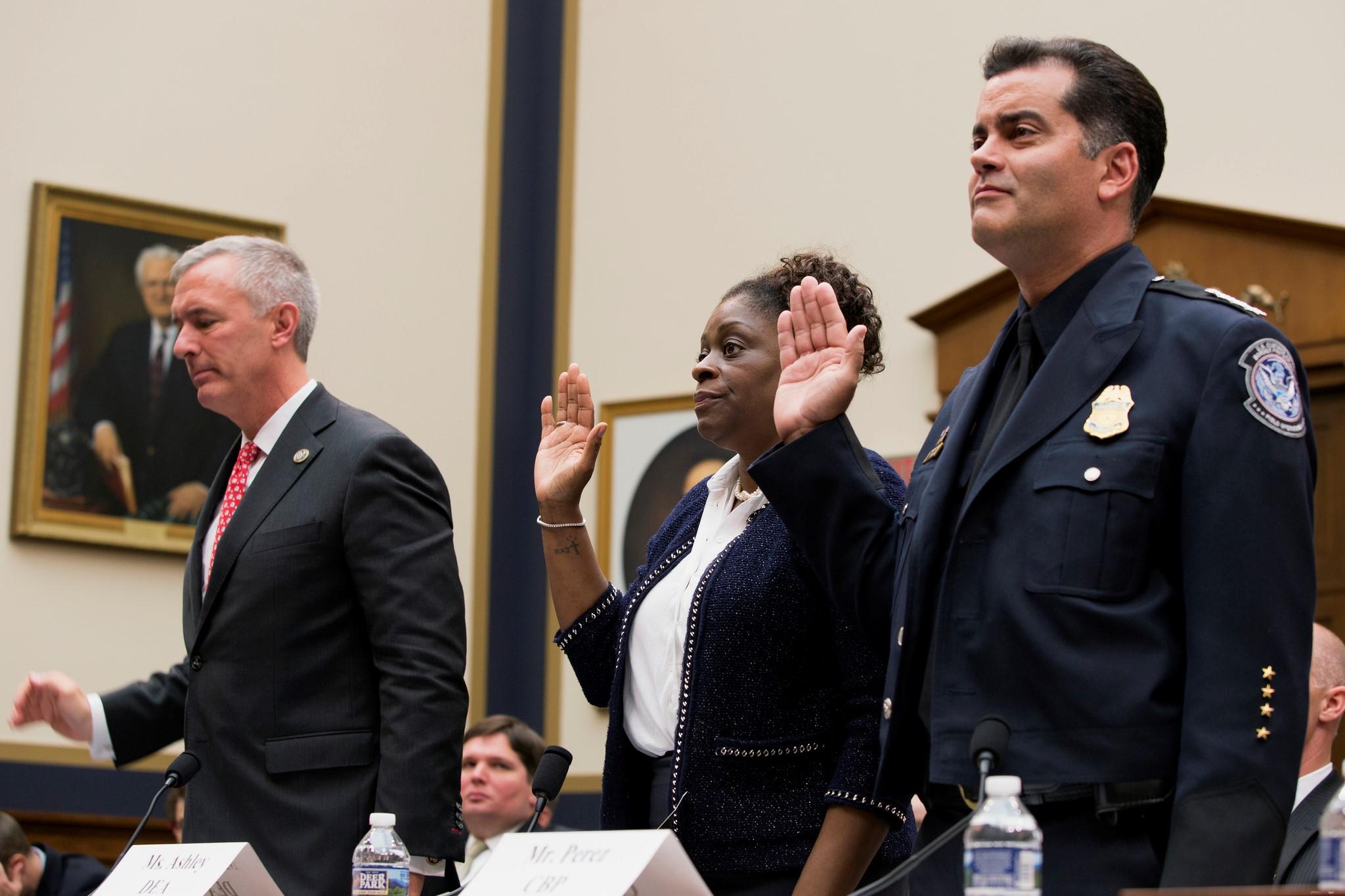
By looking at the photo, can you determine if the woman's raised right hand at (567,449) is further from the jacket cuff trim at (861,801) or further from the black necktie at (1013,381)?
the black necktie at (1013,381)

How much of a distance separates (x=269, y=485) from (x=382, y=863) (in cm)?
82

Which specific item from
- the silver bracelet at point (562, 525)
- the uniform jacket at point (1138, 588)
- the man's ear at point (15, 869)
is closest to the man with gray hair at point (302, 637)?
the silver bracelet at point (562, 525)

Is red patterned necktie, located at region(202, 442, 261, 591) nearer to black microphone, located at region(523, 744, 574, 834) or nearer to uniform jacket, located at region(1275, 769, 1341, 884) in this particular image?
black microphone, located at region(523, 744, 574, 834)

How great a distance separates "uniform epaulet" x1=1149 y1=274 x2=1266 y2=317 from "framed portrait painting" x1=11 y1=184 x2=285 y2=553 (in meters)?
5.43

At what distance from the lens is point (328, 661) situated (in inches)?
118

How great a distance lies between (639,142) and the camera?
26.6ft

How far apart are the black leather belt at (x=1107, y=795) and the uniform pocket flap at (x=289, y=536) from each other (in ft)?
4.82

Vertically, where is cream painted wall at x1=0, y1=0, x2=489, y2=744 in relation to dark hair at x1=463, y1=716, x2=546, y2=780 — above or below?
above

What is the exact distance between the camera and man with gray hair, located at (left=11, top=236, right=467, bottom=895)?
2.88m

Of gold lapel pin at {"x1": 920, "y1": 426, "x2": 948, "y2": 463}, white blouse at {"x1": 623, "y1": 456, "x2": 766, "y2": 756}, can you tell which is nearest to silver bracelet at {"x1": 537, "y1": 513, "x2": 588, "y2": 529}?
white blouse at {"x1": 623, "y1": 456, "x2": 766, "y2": 756}

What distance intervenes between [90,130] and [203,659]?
15.5 ft

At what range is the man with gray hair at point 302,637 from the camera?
2.88m

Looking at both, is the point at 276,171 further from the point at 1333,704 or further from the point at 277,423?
the point at 1333,704

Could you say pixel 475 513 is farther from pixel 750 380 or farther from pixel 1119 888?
pixel 1119 888
